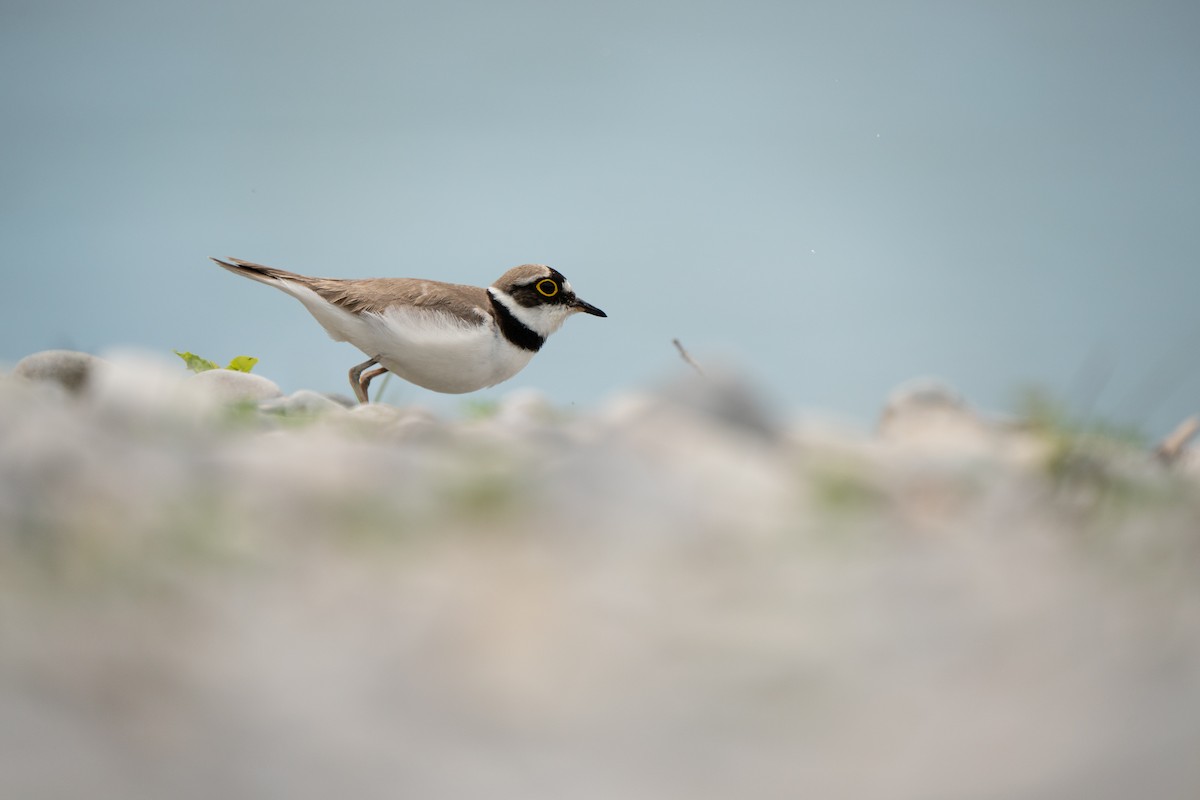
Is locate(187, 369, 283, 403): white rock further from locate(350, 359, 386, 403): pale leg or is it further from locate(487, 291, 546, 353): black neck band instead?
locate(487, 291, 546, 353): black neck band

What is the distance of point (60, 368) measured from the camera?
473cm

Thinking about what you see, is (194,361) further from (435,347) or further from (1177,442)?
(1177,442)

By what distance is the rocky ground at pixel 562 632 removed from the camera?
1508 millimetres

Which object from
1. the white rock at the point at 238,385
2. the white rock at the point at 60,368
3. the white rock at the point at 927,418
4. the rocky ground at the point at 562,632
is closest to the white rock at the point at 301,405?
the white rock at the point at 238,385

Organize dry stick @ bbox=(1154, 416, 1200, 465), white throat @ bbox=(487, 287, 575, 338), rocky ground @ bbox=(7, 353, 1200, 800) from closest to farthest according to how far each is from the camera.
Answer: rocky ground @ bbox=(7, 353, 1200, 800) → dry stick @ bbox=(1154, 416, 1200, 465) → white throat @ bbox=(487, 287, 575, 338)

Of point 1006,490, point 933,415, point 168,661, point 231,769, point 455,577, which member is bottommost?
point 231,769

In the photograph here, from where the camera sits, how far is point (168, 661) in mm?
1650

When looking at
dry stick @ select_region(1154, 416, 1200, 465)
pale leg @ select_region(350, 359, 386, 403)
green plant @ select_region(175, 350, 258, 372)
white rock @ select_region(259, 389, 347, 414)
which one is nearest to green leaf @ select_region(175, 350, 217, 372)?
green plant @ select_region(175, 350, 258, 372)

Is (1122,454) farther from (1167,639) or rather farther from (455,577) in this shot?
(455,577)

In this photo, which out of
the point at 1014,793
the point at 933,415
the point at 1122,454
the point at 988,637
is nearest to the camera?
the point at 1014,793

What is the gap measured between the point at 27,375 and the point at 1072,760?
4811 millimetres

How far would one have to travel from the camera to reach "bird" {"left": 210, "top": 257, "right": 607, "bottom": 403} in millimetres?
5641

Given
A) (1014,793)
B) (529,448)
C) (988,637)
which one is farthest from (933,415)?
(1014,793)

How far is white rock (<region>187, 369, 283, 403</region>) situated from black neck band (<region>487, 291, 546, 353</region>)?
1.49 m
